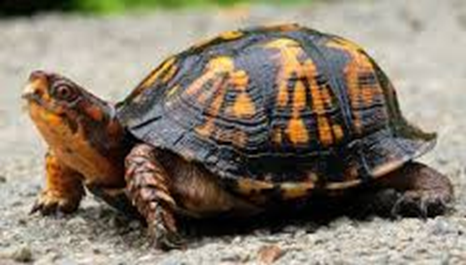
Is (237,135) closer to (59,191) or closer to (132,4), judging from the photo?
(59,191)

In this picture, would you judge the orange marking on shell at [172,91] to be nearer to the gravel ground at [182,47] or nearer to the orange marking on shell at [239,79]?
the orange marking on shell at [239,79]

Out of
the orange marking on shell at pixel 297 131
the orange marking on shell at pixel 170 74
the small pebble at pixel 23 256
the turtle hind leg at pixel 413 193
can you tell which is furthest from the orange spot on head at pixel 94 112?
the turtle hind leg at pixel 413 193

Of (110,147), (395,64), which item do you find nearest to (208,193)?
(110,147)

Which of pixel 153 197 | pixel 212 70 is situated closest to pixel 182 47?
pixel 212 70

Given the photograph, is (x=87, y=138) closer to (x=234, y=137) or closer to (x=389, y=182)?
(x=234, y=137)

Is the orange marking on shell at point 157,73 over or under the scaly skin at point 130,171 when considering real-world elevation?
over

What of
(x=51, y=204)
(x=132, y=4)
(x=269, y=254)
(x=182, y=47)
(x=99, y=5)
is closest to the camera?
(x=269, y=254)
